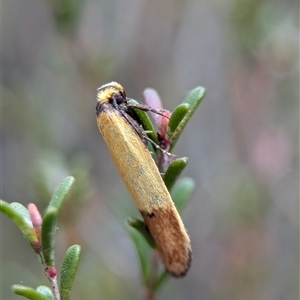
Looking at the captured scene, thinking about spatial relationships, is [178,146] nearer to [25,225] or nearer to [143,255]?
[143,255]

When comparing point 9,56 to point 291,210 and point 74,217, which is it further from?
point 291,210

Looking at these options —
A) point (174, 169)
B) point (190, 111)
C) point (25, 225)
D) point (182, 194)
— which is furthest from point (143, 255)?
point (25, 225)

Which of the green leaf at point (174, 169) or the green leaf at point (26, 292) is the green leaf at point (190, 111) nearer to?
the green leaf at point (174, 169)

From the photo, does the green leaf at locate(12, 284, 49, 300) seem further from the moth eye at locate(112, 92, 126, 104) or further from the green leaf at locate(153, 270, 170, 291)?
the moth eye at locate(112, 92, 126, 104)

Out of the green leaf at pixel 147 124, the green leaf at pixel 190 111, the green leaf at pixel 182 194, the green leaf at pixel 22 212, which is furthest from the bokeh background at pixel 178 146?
the green leaf at pixel 22 212

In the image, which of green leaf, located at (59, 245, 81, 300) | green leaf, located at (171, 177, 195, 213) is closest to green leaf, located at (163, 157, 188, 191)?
green leaf, located at (171, 177, 195, 213)

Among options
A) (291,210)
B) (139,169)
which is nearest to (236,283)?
(291,210)
